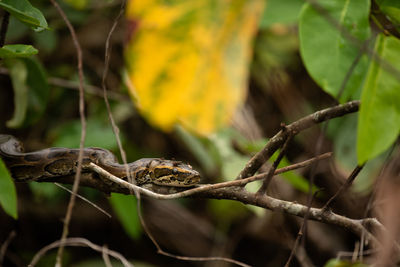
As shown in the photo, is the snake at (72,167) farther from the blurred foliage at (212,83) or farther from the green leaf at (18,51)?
the green leaf at (18,51)

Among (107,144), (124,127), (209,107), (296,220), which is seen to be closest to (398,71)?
(209,107)

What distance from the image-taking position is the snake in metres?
2.90

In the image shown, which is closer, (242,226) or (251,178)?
(251,178)

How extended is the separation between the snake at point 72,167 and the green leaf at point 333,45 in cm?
122

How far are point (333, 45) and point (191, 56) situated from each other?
0.86 meters

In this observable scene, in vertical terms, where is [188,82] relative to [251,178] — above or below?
above

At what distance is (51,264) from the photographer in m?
3.54

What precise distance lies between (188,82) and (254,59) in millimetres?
3076

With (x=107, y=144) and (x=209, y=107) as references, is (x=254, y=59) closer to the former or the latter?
(x=107, y=144)

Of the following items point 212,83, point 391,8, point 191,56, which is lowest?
point 212,83

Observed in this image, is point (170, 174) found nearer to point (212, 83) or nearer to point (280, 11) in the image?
point (212, 83)

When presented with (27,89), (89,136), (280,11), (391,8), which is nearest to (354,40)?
(391,8)

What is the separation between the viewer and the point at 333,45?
190 cm

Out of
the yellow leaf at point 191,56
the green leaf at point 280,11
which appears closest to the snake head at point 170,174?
the yellow leaf at point 191,56
